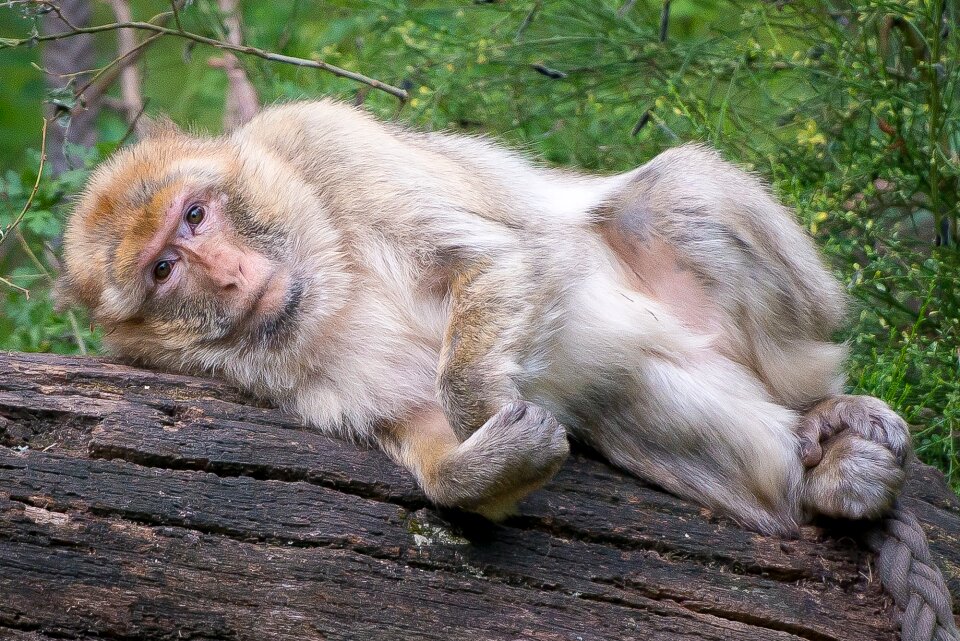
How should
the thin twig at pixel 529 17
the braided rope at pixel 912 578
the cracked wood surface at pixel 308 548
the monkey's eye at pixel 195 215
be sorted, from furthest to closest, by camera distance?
the thin twig at pixel 529 17 → the monkey's eye at pixel 195 215 → the braided rope at pixel 912 578 → the cracked wood surface at pixel 308 548

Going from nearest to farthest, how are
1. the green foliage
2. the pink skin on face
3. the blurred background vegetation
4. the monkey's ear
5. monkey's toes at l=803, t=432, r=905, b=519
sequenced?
monkey's toes at l=803, t=432, r=905, b=519
the pink skin on face
the monkey's ear
the blurred background vegetation
the green foliage

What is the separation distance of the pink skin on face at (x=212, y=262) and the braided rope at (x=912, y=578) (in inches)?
78.5

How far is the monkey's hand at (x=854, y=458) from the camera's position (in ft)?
9.72

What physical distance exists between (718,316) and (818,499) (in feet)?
2.36

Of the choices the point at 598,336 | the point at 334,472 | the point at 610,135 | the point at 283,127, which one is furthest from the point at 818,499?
the point at 610,135

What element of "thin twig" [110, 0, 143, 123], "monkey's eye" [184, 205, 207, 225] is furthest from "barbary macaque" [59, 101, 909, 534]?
"thin twig" [110, 0, 143, 123]

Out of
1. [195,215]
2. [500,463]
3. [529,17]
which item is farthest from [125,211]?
[529,17]

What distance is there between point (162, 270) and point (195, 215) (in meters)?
0.21

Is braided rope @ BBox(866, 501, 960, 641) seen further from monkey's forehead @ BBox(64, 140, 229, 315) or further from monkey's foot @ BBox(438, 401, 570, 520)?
monkey's forehead @ BBox(64, 140, 229, 315)

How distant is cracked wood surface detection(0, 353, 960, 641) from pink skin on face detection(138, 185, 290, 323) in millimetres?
300

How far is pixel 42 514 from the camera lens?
2500 millimetres

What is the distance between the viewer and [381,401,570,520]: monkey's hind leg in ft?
8.59

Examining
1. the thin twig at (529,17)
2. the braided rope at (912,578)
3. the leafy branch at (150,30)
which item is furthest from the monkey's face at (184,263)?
the thin twig at (529,17)

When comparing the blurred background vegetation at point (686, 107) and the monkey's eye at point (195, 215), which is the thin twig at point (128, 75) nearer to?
the blurred background vegetation at point (686, 107)
